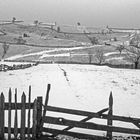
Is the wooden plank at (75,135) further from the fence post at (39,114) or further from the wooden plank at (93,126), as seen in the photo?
the wooden plank at (93,126)

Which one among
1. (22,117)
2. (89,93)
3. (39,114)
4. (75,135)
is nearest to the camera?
(22,117)

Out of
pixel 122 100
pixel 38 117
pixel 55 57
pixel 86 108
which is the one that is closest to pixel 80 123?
pixel 38 117

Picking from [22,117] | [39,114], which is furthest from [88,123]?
[22,117]

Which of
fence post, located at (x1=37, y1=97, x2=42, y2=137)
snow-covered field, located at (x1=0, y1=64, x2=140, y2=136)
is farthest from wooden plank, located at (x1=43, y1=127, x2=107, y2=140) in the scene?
snow-covered field, located at (x1=0, y1=64, x2=140, y2=136)

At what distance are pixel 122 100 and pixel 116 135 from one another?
300 inches

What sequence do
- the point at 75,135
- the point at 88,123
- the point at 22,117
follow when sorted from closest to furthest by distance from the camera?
1. the point at 22,117
2. the point at 88,123
3. the point at 75,135

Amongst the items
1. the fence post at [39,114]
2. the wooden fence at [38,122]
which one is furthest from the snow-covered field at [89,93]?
the fence post at [39,114]

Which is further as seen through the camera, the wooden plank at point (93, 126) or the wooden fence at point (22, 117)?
the wooden plank at point (93, 126)

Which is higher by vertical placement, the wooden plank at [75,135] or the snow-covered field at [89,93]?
the wooden plank at [75,135]

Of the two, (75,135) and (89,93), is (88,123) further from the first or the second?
(89,93)

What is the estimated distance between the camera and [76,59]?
8338 centimetres

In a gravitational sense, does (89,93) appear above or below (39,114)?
below

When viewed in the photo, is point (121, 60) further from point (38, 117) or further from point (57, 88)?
point (38, 117)

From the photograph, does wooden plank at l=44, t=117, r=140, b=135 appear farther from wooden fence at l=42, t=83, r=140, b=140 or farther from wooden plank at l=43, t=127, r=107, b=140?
wooden plank at l=43, t=127, r=107, b=140
